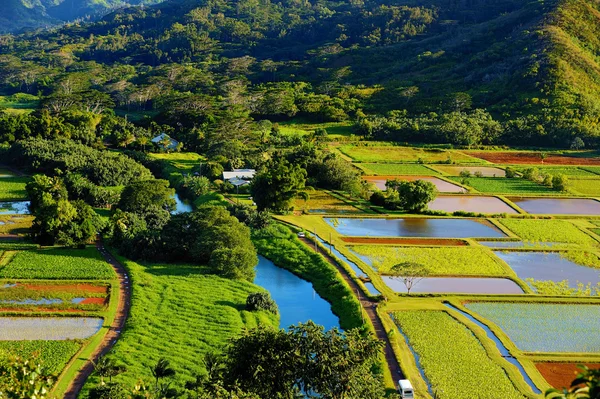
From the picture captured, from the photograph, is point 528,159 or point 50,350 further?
point 528,159

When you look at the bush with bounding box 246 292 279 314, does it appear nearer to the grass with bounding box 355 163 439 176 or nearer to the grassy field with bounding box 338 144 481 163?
the grass with bounding box 355 163 439 176

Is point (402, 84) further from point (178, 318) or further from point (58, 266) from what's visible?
point (178, 318)

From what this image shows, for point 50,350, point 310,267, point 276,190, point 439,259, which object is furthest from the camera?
point 276,190

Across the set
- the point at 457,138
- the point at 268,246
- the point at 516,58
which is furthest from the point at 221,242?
the point at 516,58

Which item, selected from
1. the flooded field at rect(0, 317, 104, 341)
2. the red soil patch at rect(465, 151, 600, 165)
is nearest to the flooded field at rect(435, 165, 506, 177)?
the red soil patch at rect(465, 151, 600, 165)

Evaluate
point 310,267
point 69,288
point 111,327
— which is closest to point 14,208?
point 69,288

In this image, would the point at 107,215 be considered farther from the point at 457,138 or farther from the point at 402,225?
the point at 457,138

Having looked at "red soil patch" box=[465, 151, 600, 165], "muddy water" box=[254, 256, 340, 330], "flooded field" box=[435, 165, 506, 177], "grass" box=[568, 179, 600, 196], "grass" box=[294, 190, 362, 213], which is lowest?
"muddy water" box=[254, 256, 340, 330]
